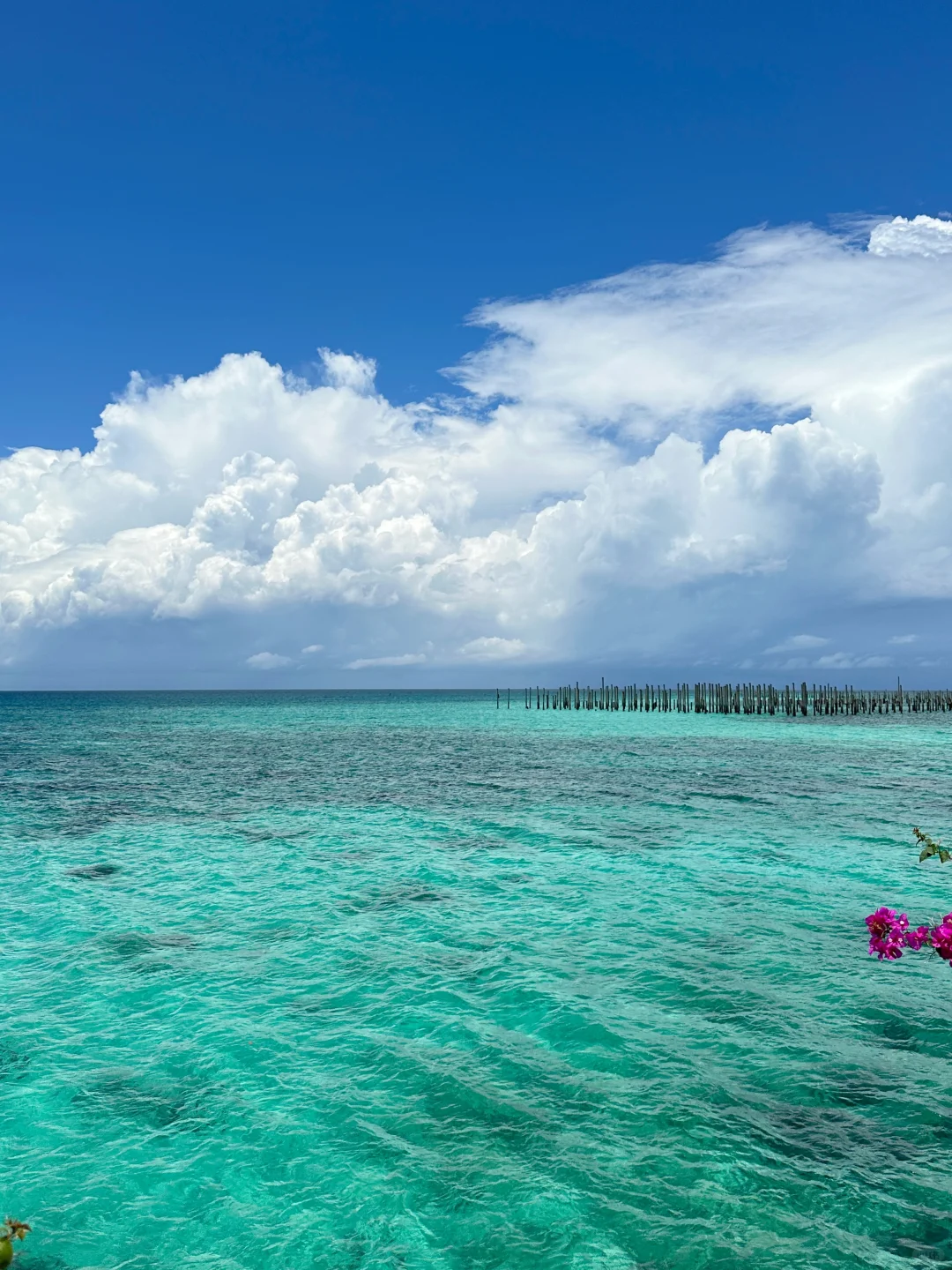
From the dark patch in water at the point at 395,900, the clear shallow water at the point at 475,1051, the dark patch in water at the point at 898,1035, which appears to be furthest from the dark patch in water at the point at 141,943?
the dark patch in water at the point at 898,1035

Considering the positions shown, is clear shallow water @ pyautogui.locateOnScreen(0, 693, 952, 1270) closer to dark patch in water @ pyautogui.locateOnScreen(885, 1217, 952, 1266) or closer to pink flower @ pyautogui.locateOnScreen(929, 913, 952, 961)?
dark patch in water @ pyautogui.locateOnScreen(885, 1217, 952, 1266)

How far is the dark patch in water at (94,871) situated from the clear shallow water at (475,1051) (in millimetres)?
300

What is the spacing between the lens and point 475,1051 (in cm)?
939

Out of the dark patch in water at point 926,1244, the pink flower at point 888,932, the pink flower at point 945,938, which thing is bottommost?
the dark patch in water at point 926,1244

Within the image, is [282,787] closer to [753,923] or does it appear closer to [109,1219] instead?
[753,923]

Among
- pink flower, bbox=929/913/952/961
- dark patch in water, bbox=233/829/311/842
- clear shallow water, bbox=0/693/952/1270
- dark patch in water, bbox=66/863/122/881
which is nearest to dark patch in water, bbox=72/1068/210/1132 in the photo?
clear shallow water, bbox=0/693/952/1270

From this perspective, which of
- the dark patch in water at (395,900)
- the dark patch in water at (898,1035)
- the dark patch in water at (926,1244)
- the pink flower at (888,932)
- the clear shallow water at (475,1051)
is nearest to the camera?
the pink flower at (888,932)

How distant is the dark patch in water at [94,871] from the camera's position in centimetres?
1831

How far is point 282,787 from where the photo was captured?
1310 inches

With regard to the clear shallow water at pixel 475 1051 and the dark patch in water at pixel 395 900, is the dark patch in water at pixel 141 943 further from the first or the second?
the dark patch in water at pixel 395 900

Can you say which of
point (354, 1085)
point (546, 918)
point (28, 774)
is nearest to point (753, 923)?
point (546, 918)

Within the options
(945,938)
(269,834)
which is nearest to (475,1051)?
(945,938)

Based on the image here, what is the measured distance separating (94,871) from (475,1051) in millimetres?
12982

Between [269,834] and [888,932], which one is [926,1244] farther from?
[269,834]
